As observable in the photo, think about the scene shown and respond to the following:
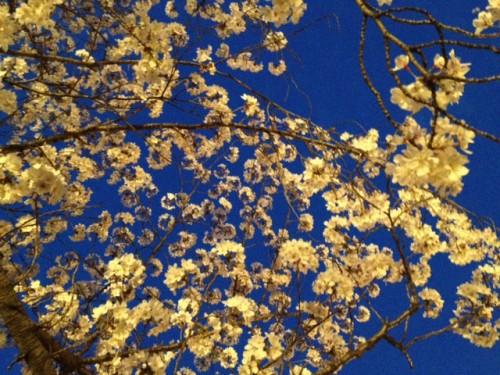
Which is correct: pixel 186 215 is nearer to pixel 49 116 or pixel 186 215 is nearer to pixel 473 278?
pixel 49 116

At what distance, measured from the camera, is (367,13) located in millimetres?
1781

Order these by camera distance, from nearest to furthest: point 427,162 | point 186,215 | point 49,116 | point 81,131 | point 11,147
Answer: point 427,162 → point 11,147 → point 81,131 → point 49,116 → point 186,215

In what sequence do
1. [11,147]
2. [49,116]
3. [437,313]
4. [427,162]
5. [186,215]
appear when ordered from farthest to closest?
[186,215]
[49,116]
[437,313]
[11,147]
[427,162]

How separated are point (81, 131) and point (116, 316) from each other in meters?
1.31

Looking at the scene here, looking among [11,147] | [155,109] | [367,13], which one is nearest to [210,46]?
[155,109]

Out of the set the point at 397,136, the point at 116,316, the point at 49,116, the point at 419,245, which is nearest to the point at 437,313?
the point at 419,245

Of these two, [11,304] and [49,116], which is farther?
[49,116]

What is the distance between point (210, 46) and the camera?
19.0 ft

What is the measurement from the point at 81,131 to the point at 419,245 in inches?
130

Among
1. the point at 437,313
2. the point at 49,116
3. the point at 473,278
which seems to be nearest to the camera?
the point at 473,278

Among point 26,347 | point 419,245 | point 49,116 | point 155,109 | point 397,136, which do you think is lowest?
point 26,347

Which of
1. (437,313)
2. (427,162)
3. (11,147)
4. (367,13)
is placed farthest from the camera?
(437,313)

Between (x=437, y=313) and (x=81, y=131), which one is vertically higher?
(x=81, y=131)

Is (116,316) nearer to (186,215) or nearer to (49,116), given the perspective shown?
(49,116)
